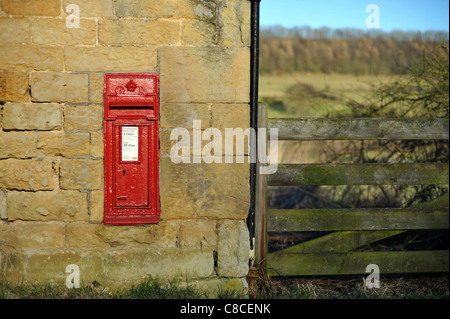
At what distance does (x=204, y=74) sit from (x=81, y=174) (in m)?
1.30

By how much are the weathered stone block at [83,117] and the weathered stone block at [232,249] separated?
52.7 inches

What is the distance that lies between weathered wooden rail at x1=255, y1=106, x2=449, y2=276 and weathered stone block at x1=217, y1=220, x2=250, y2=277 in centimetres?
29

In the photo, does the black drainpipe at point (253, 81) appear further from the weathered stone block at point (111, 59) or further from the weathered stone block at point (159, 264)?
the weathered stone block at point (111, 59)

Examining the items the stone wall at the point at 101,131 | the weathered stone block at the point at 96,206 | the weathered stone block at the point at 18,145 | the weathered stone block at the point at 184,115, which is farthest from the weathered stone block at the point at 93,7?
the weathered stone block at the point at 96,206

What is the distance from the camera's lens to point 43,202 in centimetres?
340

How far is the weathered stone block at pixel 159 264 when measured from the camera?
3432 mm

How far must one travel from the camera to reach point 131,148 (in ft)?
11.2

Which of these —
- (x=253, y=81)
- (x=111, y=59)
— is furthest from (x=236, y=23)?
(x=111, y=59)

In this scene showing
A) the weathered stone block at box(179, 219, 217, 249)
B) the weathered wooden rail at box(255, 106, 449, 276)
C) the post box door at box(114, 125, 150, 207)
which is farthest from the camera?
the weathered wooden rail at box(255, 106, 449, 276)

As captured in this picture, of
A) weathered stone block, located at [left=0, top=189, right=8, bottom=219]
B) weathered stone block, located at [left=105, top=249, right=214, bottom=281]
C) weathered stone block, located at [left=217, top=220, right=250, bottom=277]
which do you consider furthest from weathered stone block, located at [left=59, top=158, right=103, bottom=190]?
weathered stone block, located at [left=217, top=220, right=250, bottom=277]

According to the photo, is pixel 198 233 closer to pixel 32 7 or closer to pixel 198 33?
pixel 198 33

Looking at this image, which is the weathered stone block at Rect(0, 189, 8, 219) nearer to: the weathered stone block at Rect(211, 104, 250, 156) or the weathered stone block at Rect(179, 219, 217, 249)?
the weathered stone block at Rect(179, 219, 217, 249)

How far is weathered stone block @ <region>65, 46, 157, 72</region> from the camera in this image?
335 cm
